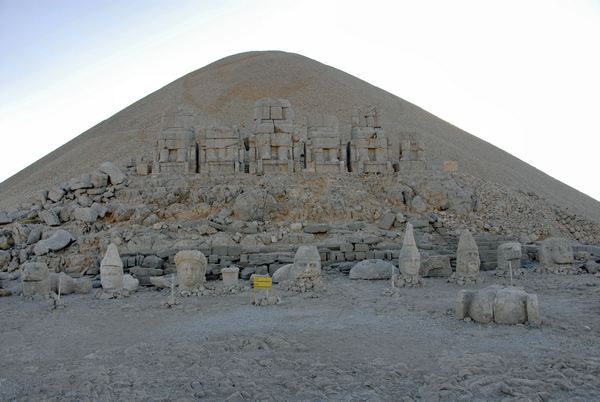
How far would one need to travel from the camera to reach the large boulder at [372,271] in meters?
13.3

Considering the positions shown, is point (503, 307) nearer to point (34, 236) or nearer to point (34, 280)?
point (34, 280)

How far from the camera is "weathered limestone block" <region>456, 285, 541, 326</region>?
8.22 meters

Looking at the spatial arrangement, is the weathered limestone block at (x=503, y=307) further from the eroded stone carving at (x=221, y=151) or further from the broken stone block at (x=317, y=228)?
the eroded stone carving at (x=221, y=151)

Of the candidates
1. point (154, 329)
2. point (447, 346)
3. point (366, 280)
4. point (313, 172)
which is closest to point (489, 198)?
point (313, 172)

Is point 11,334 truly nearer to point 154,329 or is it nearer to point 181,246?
point 154,329

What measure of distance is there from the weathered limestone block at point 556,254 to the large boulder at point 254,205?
789 centimetres

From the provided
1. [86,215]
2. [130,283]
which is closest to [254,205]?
[130,283]

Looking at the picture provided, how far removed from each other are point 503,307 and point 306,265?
15.8 feet

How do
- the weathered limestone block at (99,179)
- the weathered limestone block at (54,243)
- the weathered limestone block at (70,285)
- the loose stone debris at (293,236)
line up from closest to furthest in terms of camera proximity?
the loose stone debris at (293,236), the weathered limestone block at (70,285), the weathered limestone block at (54,243), the weathered limestone block at (99,179)

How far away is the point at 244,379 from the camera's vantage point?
241 inches

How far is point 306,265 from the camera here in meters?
11.9

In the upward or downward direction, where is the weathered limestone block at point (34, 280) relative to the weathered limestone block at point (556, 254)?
downward

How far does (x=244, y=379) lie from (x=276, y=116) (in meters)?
13.3

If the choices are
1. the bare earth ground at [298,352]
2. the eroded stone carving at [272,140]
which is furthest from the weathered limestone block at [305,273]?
the eroded stone carving at [272,140]
